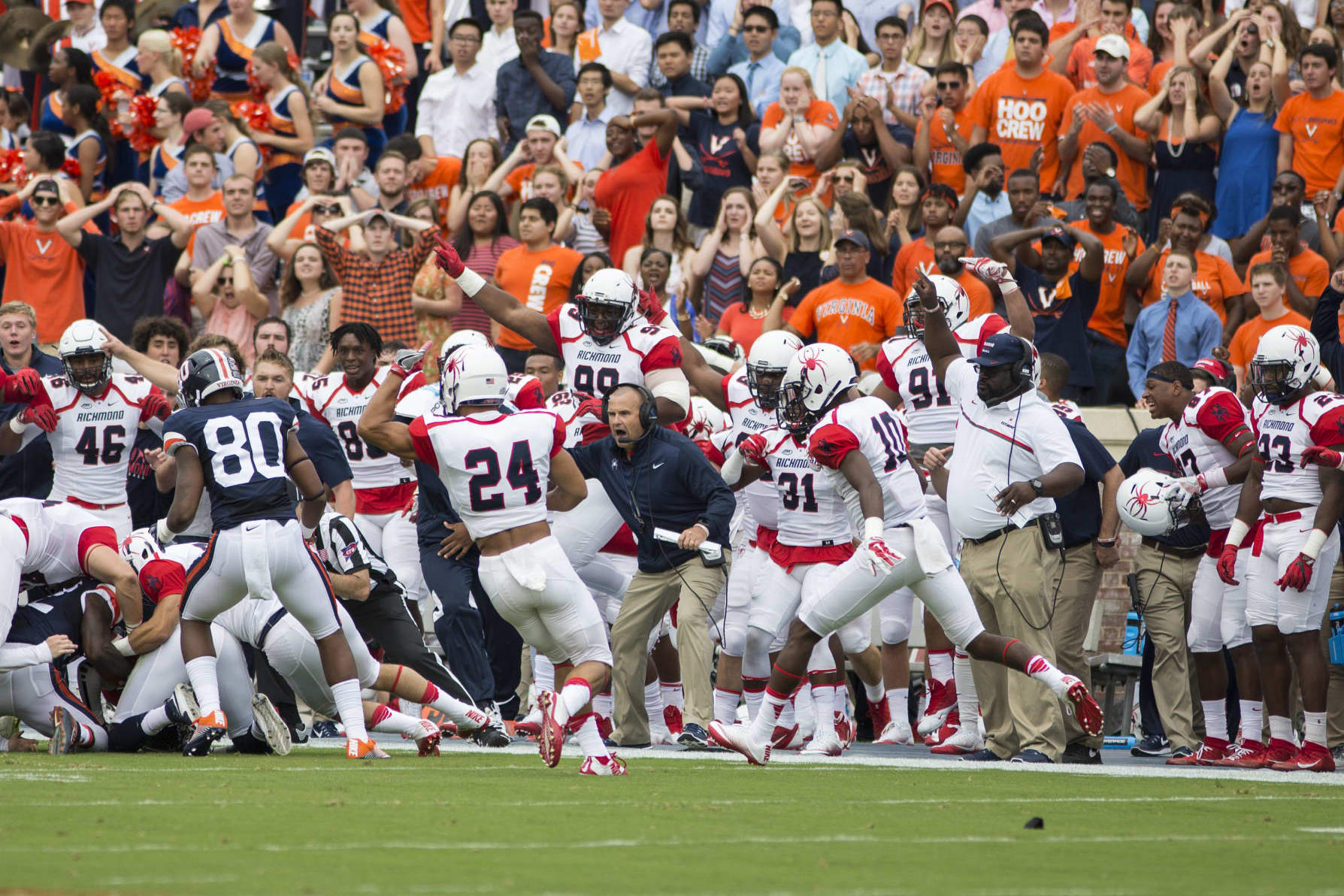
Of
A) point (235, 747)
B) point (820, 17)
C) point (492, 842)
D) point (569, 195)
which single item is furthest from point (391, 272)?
point (492, 842)

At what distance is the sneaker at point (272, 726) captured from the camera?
8.46 m

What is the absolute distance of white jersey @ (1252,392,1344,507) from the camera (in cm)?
866

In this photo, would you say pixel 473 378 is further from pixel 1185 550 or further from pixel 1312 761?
pixel 1312 761

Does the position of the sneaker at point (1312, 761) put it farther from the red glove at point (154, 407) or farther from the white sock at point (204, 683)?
the red glove at point (154, 407)

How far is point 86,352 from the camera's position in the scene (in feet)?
32.1

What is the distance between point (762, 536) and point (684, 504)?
0.46 metres

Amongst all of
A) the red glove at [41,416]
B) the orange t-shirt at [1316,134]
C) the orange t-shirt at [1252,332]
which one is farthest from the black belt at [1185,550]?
the red glove at [41,416]

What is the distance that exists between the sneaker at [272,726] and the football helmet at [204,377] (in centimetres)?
145

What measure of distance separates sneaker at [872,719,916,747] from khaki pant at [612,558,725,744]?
1103 millimetres

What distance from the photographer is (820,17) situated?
47.5ft

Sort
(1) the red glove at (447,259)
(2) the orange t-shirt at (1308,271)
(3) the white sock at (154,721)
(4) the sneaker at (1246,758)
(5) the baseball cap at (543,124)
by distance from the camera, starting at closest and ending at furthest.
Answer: (3) the white sock at (154,721)
(4) the sneaker at (1246,758)
(1) the red glove at (447,259)
(2) the orange t-shirt at (1308,271)
(5) the baseball cap at (543,124)

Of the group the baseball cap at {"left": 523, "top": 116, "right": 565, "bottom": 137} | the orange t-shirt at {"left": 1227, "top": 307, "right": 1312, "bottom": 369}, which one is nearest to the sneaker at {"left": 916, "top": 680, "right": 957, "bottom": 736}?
the orange t-shirt at {"left": 1227, "top": 307, "right": 1312, "bottom": 369}

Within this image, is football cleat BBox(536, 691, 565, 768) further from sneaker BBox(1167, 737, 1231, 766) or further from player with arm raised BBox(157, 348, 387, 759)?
sneaker BBox(1167, 737, 1231, 766)

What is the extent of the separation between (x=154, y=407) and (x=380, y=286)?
3635 mm
